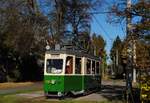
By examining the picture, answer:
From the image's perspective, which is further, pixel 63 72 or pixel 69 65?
pixel 69 65

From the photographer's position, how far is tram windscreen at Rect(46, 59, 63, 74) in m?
28.1

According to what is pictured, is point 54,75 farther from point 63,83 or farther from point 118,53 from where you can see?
point 118,53

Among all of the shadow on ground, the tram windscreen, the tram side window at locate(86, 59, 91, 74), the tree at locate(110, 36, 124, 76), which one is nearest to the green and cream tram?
the tram windscreen

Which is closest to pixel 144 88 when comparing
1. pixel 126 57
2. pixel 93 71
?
pixel 126 57

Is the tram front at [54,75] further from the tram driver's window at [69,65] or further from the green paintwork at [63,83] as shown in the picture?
the tram driver's window at [69,65]

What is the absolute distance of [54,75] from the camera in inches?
1107

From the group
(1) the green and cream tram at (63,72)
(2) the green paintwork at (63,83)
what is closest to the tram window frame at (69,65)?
(1) the green and cream tram at (63,72)

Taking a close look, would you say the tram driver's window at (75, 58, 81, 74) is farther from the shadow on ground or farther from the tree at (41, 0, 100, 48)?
the tree at (41, 0, 100, 48)

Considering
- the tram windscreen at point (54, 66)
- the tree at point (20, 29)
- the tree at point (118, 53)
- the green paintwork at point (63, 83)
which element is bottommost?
the green paintwork at point (63, 83)

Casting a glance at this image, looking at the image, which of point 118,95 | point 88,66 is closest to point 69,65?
point 118,95

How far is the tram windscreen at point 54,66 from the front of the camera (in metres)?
28.1

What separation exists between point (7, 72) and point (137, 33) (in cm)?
4190

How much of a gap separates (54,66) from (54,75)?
2.10ft

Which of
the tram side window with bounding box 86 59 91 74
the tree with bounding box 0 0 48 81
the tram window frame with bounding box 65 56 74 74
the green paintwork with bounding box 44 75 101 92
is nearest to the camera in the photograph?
the green paintwork with bounding box 44 75 101 92
